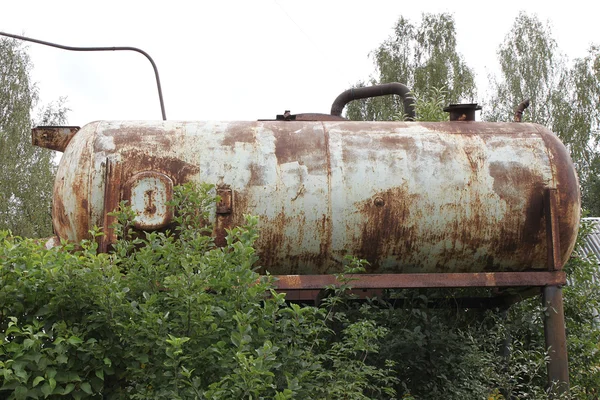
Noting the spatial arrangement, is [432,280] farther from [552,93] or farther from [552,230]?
[552,93]

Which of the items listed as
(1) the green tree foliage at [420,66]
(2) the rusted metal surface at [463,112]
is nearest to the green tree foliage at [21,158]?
(1) the green tree foliage at [420,66]

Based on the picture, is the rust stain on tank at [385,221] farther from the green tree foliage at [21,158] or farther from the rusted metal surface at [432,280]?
the green tree foliage at [21,158]

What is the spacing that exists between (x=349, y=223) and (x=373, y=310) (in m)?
1.95

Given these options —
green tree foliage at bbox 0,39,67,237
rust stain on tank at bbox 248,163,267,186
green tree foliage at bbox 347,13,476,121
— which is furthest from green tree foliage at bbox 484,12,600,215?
rust stain on tank at bbox 248,163,267,186

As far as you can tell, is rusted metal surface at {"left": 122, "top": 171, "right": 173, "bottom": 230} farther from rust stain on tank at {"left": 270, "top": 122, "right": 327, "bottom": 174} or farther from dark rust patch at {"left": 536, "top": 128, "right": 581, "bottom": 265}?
dark rust patch at {"left": 536, "top": 128, "right": 581, "bottom": 265}

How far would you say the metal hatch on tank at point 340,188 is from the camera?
683cm

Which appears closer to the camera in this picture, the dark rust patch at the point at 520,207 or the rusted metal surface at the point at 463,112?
the dark rust patch at the point at 520,207

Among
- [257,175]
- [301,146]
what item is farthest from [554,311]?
[257,175]

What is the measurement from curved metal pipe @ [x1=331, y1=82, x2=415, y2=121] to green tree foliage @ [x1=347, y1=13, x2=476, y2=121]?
20065 millimetres

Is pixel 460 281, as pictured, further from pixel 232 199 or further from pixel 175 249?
pixel 175 249

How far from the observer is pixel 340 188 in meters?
6.91

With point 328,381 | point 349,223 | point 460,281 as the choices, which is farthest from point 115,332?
point 460,281

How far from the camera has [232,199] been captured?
681 centimetres

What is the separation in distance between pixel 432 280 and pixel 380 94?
4.45 meters
